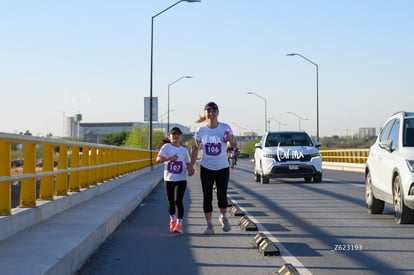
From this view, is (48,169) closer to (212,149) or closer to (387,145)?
(212,149)

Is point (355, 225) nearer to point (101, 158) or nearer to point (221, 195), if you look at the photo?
point (221, 195)

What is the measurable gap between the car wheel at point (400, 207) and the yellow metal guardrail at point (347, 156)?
28472 mm

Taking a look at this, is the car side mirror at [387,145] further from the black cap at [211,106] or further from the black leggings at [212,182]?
the black cap at [211,106]

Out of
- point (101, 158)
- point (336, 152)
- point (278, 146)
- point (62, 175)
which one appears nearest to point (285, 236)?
point (62, 175)

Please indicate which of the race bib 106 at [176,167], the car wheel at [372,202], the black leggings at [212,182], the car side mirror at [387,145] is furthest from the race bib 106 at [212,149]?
the car wheel at [372,202]

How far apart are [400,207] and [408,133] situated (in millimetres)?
1210

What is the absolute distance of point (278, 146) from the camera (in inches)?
968

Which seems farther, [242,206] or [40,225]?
[242,206]

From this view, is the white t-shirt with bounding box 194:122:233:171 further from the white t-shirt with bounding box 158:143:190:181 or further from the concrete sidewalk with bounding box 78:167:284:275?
the concrete sidewalk with bounding box 78:167:284:275

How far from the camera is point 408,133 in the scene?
11.8 metres

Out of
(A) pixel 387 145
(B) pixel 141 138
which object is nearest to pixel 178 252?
(A) pixel 387 145

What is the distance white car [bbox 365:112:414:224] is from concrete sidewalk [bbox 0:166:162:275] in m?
4.23

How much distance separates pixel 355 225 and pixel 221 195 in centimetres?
233

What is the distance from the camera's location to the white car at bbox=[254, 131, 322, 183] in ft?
79.2
